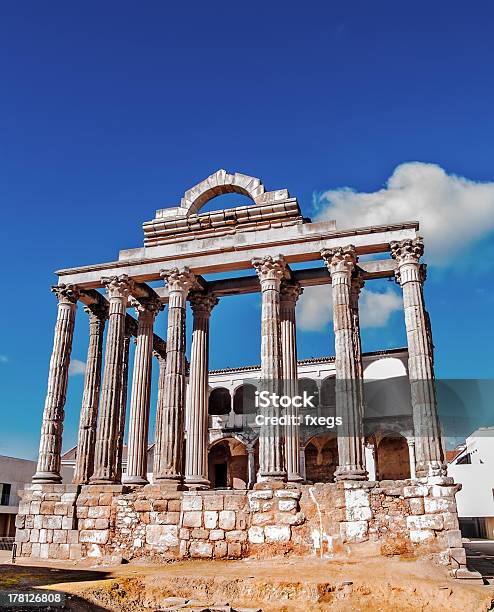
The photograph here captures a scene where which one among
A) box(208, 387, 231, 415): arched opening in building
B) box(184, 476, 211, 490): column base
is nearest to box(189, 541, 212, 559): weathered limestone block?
box(184, 476, 211, 490): column base

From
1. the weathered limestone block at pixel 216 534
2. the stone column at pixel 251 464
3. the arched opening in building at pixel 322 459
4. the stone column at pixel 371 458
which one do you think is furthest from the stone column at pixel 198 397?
the arched opening in building at pixel 322 459

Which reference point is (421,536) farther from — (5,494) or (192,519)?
(5,494)

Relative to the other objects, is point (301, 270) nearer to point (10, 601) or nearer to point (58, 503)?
point (58, 503)

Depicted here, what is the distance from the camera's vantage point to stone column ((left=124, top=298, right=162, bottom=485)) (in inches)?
875

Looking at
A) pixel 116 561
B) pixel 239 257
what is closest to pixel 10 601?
pixel 116 561

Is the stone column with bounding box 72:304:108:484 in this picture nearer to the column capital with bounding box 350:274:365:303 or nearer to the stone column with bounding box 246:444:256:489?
the column capital with bounding box 350:274:365:303

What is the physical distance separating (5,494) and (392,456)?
982 inches

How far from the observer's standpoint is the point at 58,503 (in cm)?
1962

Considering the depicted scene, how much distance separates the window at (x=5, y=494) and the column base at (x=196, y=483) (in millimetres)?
23503

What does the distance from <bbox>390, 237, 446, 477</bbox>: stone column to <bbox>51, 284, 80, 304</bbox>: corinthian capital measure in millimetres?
11962

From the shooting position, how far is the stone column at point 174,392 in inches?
770

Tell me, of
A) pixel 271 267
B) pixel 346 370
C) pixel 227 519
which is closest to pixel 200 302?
pixel 271 267

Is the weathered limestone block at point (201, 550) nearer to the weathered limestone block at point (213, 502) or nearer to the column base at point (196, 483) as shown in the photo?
the weathered limestone block at point (213, 502)

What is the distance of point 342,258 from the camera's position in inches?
779
